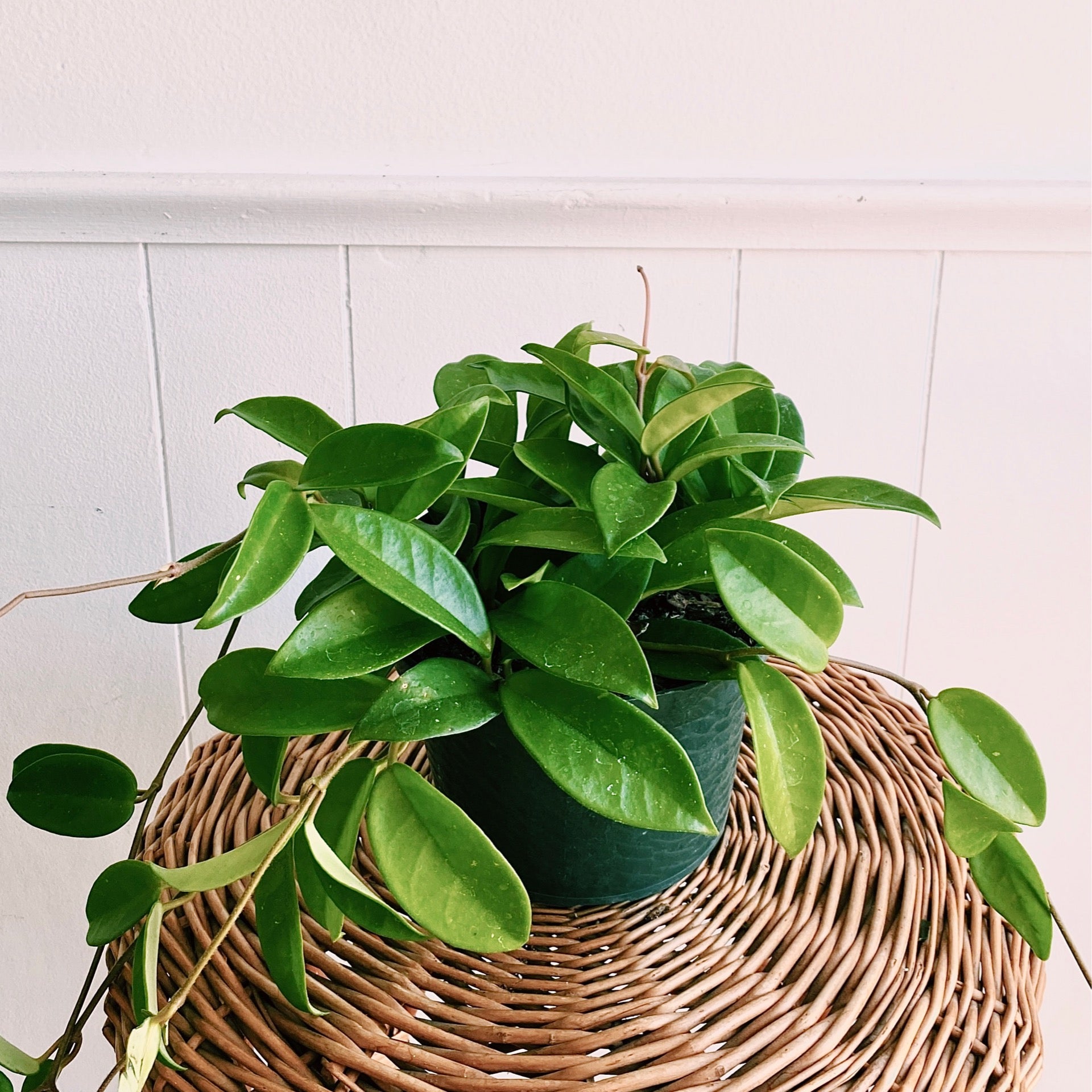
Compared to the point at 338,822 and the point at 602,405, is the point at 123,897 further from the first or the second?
the point at 602,405

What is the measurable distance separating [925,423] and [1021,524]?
→ 14cm

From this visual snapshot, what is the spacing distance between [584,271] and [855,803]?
18.8 inches

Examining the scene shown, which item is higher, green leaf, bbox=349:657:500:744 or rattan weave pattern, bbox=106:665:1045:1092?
green leaf, bbox=349:657:500:744

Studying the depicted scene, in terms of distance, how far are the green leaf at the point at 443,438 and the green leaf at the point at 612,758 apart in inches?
3.7

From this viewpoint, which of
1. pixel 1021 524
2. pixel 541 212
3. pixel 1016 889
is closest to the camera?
pixel 1016 889

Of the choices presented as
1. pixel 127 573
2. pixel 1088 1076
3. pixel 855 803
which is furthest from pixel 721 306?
pixel 1088 1076

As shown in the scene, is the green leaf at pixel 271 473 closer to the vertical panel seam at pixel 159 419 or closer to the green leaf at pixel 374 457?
the green leaf at pixel 374 457

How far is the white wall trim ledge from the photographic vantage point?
79cm

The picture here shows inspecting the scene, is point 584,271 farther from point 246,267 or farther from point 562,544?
point 562,544

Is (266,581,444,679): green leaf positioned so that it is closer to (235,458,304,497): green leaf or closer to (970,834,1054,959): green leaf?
(235,458,304,497): green leaf

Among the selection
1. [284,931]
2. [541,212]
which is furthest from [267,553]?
[541,212]

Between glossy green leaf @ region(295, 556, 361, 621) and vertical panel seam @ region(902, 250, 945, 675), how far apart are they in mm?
603

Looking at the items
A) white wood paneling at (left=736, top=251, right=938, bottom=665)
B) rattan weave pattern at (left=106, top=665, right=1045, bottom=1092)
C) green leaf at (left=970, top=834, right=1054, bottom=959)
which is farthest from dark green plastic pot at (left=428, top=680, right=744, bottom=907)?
white wood paneling at (left=736, top=251, right=938, bottom=665)

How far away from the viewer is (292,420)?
0.47m
